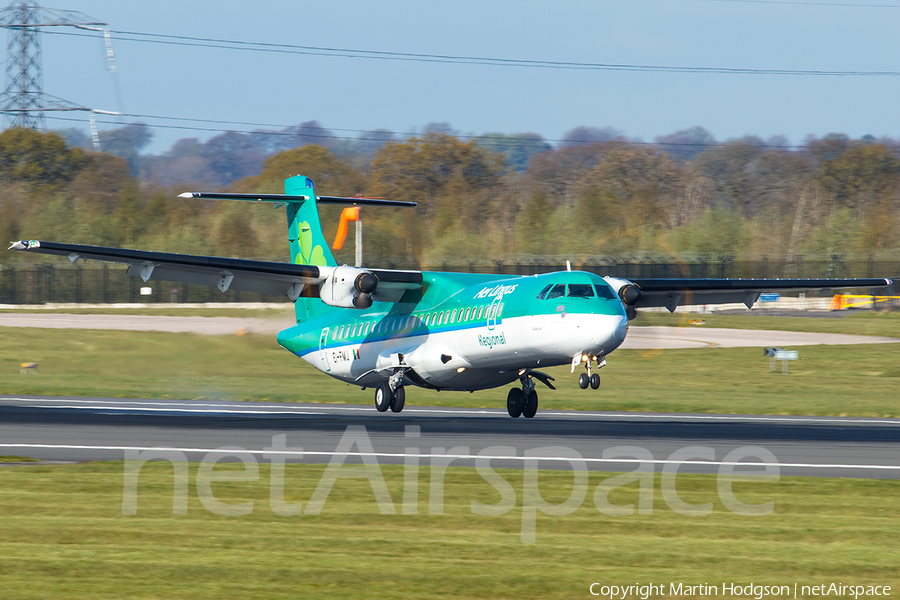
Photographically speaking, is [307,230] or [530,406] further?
[307,230]

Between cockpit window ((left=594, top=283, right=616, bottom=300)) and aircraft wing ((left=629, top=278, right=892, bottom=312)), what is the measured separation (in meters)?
5.89

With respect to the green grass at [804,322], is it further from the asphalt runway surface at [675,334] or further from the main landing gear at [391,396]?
the main landing gear at [391,396]

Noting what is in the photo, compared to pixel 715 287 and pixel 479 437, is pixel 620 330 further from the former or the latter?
pixel 715 287

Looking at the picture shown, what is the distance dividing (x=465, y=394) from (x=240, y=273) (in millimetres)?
12687

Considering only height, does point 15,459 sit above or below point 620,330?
below

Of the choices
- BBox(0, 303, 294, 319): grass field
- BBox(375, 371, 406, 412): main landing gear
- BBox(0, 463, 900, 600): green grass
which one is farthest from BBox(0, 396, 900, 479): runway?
BBox(0, 303, 294, 319): grass field

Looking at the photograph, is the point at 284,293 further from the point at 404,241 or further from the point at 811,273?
the point at 811,273

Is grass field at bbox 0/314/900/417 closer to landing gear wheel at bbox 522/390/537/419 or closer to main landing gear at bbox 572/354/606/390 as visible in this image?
landing gear wheel at bbox 522/390/537/419

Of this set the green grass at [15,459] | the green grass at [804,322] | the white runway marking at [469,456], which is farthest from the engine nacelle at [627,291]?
the green grass at [804,322]

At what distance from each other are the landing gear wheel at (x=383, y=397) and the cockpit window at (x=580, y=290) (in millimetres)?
7006

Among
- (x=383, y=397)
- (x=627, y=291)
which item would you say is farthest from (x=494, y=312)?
(x=383, y=397)

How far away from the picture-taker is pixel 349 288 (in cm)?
2683

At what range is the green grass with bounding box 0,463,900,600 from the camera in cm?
902

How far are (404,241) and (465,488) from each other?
131 feet
